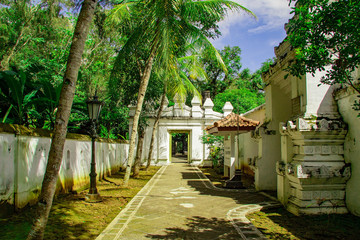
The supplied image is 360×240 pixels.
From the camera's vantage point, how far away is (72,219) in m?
5.43

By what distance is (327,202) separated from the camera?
5602 millimetres

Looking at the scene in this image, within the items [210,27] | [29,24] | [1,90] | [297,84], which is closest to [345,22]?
[297,84]

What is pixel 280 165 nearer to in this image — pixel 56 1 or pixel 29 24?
pixel 56 1

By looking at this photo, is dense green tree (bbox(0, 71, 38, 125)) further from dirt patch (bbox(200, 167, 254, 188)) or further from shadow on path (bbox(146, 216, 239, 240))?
dirt patch (bbox(200, 167, 254, 188))

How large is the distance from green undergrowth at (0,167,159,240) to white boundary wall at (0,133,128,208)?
35 cm

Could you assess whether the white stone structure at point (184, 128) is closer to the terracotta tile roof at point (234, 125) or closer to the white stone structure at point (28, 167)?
the terracotta tile roof at point (234, 125)

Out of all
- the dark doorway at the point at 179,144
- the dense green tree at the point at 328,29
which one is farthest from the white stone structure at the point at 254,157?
the dark doorway at the point at 179,144

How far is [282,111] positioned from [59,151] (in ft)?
21.0

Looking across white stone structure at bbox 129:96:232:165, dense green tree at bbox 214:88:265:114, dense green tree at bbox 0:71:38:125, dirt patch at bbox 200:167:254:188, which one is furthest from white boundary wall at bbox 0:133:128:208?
dense green tree at bbox 214:88:265:114

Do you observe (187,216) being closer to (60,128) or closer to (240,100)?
(60,128)

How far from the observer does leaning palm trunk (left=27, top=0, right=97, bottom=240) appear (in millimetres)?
3414

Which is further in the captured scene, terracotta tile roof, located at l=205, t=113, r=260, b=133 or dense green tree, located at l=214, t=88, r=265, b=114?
dense green tree, located at l=214, t=88, r=265, b=114

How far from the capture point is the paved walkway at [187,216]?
4.66 m

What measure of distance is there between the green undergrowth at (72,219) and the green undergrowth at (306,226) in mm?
2935
